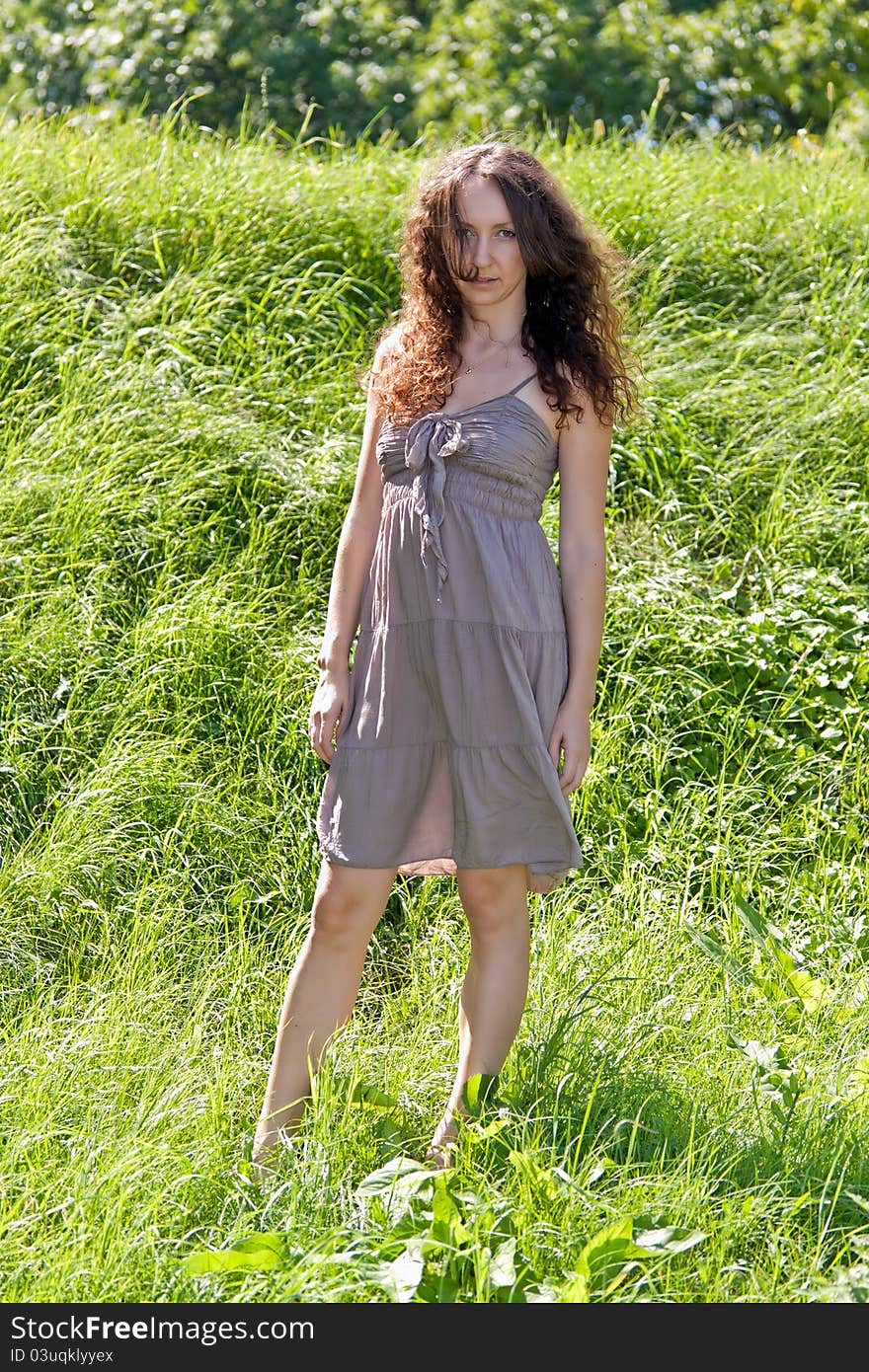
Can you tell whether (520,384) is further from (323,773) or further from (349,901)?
(323,773)

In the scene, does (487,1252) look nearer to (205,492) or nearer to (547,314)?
(547,314)

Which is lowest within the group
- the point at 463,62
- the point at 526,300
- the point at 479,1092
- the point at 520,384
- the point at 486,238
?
the point at 479,1092

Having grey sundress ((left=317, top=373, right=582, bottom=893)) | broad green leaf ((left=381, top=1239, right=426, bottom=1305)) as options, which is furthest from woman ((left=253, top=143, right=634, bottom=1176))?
broad green leaf ((left=381, top=1239, right=426, bottom=1305))

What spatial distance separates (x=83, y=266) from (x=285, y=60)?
542cm

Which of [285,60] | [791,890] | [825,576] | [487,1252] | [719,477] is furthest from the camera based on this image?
[285,60]

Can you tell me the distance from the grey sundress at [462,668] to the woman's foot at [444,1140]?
509mm

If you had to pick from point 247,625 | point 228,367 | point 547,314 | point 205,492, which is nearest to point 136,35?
point 228,367

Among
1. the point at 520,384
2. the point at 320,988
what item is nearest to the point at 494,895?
the point at 320,988

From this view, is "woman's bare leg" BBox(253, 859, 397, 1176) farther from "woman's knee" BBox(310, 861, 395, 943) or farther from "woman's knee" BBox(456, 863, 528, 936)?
"woman's knee" BBox(456, 863, 528, 936)

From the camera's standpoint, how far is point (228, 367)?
17.3 feet

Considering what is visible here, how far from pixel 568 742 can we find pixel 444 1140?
32.5 inches

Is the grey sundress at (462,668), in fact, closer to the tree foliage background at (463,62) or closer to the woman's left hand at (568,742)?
the woman's left hand at (568,742)

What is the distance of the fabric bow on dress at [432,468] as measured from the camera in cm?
268

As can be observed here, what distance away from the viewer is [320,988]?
2.78 meters
